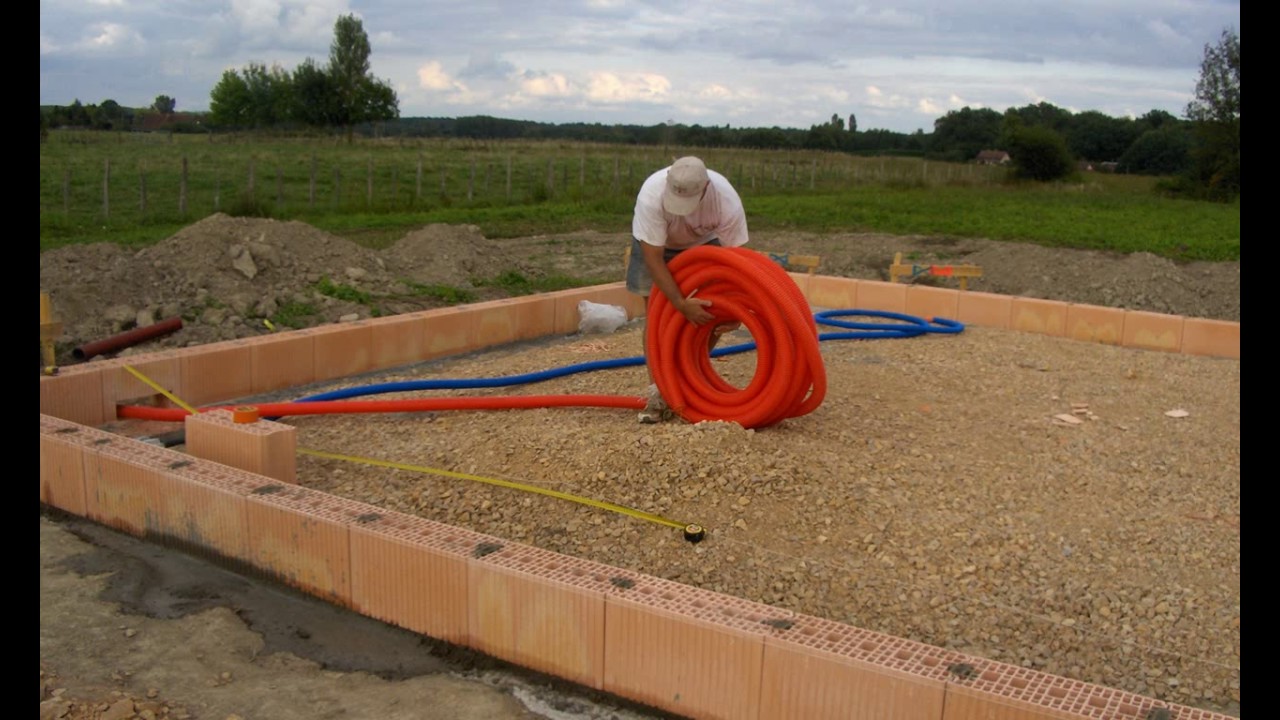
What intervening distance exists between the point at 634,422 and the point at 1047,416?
8.15 feet

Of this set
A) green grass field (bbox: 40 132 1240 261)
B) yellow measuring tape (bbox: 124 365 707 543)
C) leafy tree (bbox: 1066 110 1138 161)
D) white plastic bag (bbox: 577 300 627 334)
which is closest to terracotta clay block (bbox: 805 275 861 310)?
white plastic bag (bbox: 577 300 627 334)

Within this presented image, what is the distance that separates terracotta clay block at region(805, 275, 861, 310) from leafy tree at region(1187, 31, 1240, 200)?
21.1 meters

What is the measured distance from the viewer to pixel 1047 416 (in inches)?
246

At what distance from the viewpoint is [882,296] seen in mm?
9664

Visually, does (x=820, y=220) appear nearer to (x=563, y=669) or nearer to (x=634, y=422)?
(x=634, y=422)

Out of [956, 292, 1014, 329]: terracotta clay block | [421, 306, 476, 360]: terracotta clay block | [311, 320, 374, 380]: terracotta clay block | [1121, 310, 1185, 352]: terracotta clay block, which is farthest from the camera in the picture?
[956, 292, 1014, 329]: terracotta clay block

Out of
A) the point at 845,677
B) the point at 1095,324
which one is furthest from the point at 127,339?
the point at 1095,324

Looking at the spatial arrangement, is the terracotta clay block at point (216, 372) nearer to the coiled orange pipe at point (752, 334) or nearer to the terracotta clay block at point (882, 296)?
the coiled orange pipe at point (752, 334)

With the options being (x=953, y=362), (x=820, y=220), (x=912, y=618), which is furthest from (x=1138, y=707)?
(x=820, y=220)

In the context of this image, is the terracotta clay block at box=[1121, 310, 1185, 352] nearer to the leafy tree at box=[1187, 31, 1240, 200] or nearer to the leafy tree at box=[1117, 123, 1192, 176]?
the leafy tree at box=[1187, 31, 1240, 200]

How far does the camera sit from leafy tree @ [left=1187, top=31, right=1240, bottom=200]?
2806 centimetres

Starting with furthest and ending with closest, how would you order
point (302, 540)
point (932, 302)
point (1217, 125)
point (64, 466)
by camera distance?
point (1217, 125)
point (932, 302)
point (64, 466)
point (302, 540)

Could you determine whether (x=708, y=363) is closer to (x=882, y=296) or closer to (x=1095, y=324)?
(x=882, y=296)

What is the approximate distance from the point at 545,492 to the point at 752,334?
4.59 ft
